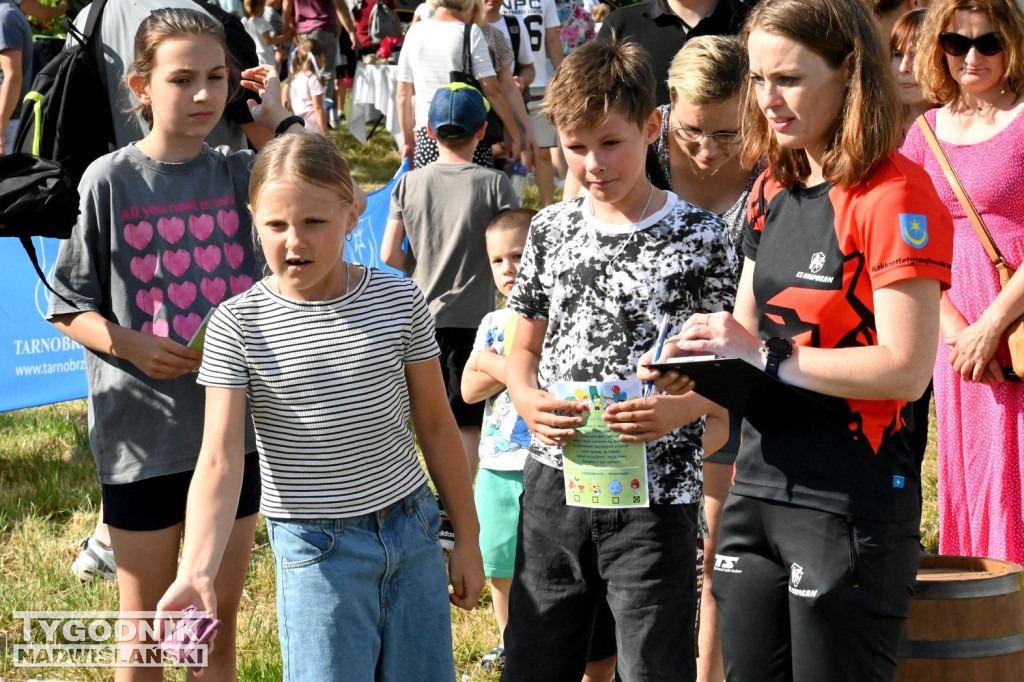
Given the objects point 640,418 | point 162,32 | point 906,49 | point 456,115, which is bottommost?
point 640,418

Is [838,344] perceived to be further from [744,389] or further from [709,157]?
[709,157]

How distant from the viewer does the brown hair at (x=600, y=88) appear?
278cm

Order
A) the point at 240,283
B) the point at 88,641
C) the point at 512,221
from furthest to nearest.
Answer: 1. the point at 512,221
2. the point at 88,641
3. the point at 240,283

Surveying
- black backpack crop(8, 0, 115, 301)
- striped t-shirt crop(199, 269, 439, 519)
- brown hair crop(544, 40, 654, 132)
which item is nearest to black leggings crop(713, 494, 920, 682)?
striped t-shirt crop(199, 269, 439, 519)

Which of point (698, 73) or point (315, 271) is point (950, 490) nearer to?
point (698, 73)

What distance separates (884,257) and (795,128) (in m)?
0.33

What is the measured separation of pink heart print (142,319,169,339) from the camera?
10.5ft

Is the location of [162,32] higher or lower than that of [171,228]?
higher

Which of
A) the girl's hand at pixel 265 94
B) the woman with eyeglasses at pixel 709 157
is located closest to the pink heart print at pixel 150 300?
the girl's hand at pixel 265 94

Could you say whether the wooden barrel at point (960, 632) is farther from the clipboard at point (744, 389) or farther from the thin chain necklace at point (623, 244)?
the thin chain necklace at point (623, 244)

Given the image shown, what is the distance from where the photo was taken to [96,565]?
15.3ft

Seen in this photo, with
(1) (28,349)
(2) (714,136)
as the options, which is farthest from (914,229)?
(1) (28,349)

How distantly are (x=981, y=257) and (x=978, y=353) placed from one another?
0.34 m

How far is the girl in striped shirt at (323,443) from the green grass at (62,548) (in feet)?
4.24
